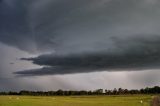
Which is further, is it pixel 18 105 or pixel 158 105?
pixel 18 105

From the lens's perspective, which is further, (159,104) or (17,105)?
(17,105)

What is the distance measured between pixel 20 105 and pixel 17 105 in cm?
71

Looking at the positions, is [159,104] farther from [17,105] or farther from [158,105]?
[17,105]

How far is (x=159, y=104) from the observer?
49875 mm

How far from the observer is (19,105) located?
6706 cm

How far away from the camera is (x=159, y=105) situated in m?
48.8

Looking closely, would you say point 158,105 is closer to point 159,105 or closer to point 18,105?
point 159,105

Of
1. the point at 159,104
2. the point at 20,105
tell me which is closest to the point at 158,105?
the point at 159,104

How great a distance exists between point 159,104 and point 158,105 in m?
0.43

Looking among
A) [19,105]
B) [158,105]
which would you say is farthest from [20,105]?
[158,105]

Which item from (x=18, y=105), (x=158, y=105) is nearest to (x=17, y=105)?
(x=18, y=105)

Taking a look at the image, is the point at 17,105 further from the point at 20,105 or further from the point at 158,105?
the point at 158,105

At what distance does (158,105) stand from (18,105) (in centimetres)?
3040

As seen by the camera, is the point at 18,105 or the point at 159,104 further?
the point at 18,105
